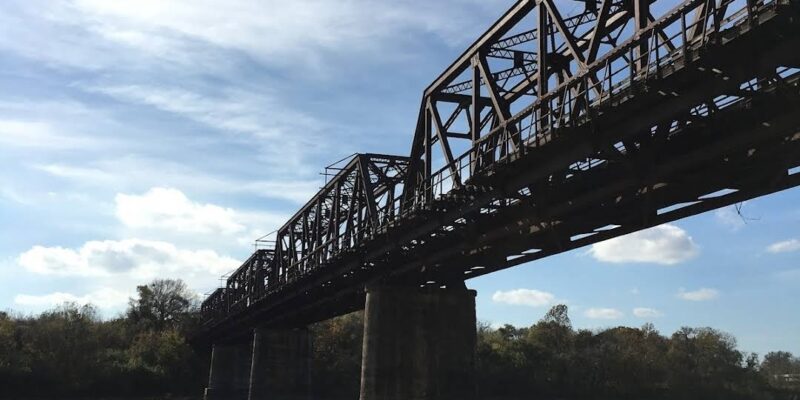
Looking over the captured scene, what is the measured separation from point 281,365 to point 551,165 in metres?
50.4

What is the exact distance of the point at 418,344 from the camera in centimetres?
3472

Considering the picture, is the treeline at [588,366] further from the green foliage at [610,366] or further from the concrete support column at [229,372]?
the concrete support column at [229,372]

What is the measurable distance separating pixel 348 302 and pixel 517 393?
62.8 m

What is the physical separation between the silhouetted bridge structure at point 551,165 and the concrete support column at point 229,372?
46919 mm

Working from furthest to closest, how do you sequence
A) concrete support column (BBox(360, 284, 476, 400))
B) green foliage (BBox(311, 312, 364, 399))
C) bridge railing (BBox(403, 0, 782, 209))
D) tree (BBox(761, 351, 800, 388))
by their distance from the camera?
tree (BBox(761, 351, 800, 388))
green foliage (BBox(311, 312, 364, 399))
concrete support column (BBox(360, 284, 476, 400))
bridge railing (BBox(403, 0, 782, 209))

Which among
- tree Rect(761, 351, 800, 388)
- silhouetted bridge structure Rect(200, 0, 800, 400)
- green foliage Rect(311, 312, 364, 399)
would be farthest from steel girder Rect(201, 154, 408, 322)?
tree Rect(761, 351, 800, 388)

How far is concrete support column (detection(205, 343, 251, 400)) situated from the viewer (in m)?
90.6

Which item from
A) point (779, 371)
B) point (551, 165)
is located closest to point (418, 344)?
point (551, 165)

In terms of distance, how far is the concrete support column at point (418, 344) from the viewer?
34.0 meters

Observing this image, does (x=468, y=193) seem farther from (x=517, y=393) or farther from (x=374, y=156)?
(x=517, y=393)

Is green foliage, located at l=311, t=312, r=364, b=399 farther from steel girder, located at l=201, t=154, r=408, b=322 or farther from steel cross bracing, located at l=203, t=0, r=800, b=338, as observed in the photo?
steel cross bracing, located at l=203, t=0, r=800, b=338

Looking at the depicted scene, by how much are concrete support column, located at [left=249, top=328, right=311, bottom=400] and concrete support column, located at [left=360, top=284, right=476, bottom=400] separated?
105ft

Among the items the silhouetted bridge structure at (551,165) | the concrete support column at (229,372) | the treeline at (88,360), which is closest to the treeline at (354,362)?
the treeline at (88,360)

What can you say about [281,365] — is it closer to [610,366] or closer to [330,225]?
[330,225]
